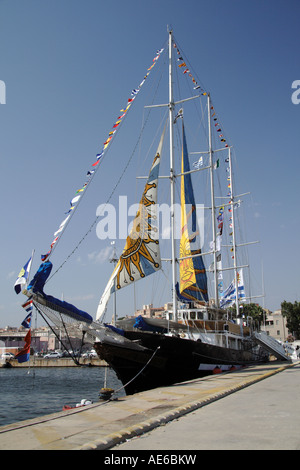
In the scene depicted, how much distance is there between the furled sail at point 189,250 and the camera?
2855cm

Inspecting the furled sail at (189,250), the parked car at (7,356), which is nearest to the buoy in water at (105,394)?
the furled sail at (189,250)

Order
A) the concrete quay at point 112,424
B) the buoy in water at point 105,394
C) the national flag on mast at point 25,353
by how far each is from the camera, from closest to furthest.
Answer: the concrete quay at point 112,424 < the buoy in water at point 105,394 < the national flag on mast at point 25,353

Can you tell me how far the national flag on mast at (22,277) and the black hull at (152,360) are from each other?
194 inches

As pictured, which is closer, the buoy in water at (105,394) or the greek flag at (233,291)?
the buoy in water at (105,394)

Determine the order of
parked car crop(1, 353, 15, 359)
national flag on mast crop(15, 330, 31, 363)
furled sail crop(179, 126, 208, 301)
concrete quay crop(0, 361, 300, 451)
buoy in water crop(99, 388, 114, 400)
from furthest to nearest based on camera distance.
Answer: parked car crop(1, 353, 15, 359) < furled sail crop(179, 126, 208, 301) < national flag on mast crop(15, 330, 31, 363) < buoy in water crop(99, 388, 114, 400) < concrete quay crop(0, 361, 300, 451)

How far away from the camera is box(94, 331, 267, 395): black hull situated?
58.0 feet

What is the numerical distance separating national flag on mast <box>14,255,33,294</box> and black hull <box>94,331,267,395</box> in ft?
16.2

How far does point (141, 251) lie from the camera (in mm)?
21141

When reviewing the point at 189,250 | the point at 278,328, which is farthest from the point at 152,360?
the point at 278,328

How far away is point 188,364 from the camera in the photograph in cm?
1989

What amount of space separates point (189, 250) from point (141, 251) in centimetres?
978

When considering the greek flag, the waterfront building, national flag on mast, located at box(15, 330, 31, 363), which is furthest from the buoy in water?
the waterfront building

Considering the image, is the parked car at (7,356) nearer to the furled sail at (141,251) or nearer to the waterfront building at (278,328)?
the waterfront building at (278,328)

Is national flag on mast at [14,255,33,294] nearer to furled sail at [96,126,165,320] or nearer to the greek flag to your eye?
furled sail at [96,126,165,320]
